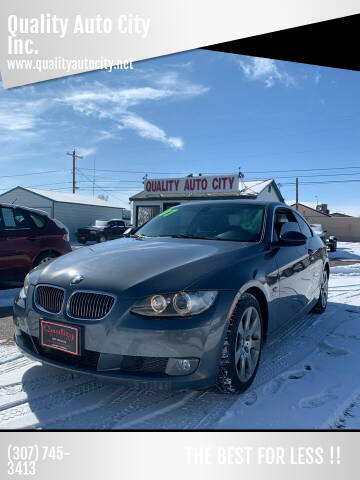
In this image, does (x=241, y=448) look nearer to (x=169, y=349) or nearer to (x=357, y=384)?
(x=169, y=349)

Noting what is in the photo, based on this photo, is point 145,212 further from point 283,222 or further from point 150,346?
point 150,346

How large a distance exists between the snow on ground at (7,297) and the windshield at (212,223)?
2671 mm

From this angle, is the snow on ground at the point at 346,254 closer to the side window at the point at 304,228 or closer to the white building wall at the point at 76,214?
the side window at the point at 304,228

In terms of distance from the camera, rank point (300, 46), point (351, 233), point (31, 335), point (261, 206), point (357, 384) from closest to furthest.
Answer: point (31, 335), point (357, 384), point (261, 206), point (300, 46), point (351, 233)

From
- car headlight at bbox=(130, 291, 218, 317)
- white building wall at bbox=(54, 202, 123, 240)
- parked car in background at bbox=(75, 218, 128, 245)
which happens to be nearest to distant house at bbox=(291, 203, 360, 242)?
parked car in background at bbox=(75, 218, 128, 245)

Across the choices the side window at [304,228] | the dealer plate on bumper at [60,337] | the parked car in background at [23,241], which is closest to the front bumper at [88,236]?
the parked car in background at [23,241]

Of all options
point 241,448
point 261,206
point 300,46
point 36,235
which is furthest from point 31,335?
point 300,46

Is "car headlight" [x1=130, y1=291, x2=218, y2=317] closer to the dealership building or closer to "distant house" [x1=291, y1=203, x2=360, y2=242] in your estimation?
the dealership building

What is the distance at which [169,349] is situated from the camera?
2141 mm

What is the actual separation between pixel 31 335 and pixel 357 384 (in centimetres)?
252

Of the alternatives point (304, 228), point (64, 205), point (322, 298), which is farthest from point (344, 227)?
point (304, 228)

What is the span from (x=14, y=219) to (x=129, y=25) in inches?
139

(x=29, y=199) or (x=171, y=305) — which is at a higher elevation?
(x=29, y=199)

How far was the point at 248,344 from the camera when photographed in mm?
2658
